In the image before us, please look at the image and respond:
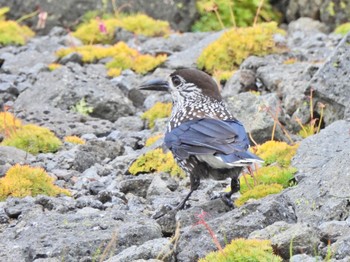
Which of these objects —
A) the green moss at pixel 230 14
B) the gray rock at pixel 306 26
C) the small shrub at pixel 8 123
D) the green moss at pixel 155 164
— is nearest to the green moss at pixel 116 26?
the green moss at pixel 230 14

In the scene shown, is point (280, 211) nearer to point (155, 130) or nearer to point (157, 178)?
point (157, 178)

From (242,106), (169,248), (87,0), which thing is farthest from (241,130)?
(87,0)

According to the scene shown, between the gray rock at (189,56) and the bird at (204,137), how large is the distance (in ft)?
21.2

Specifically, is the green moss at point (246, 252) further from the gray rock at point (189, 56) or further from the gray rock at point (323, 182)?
the gray rock at point (189, 56)

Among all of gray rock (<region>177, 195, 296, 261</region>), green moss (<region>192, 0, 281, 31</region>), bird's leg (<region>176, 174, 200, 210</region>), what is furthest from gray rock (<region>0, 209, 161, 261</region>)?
green moss (<region>192, 0, 281, 31</region>)

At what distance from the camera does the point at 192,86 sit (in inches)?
397

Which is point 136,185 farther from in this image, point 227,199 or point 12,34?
point 12,34

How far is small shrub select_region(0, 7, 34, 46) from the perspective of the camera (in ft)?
62.0

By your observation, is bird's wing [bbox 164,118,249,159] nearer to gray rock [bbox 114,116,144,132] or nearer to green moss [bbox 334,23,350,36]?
gray rock [bbox 114,116,144,132]

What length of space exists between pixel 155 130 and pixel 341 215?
5.48 meters

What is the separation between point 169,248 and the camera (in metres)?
7.32

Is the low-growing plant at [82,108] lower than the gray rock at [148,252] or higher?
lower

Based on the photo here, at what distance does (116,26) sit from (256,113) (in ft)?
25.9

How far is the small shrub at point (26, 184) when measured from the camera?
9.95m
